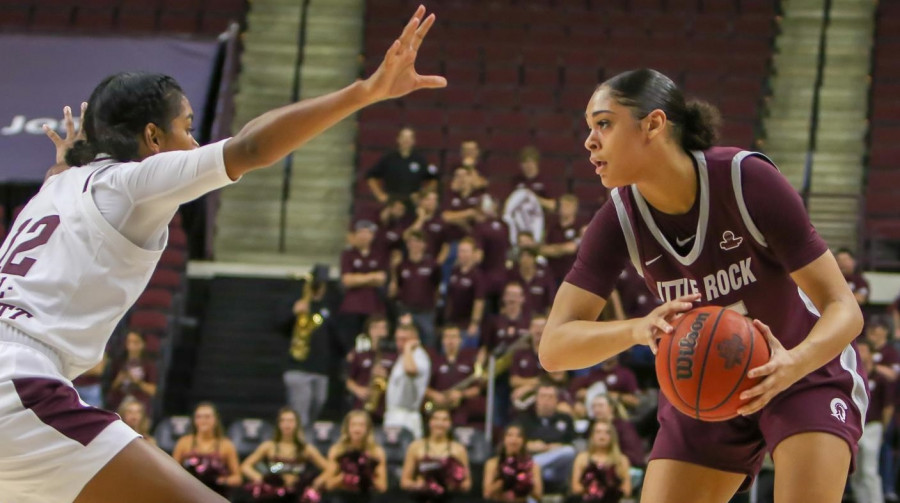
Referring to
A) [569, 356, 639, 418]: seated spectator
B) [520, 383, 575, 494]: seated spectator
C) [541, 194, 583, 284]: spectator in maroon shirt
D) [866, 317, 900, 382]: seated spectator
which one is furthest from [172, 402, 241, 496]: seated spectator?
[866, 317, 900, 382]: seated spectator

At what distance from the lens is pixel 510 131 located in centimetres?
1482

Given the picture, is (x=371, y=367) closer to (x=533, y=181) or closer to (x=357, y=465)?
(x=357, y=465)

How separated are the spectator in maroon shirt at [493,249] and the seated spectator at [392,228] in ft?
2.39

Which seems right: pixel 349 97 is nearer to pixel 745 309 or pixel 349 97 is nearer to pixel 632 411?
pixel 745 309

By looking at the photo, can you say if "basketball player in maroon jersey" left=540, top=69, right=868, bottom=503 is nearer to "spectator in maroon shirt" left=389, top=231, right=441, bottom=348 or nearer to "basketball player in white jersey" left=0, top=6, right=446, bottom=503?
"basketball player in white jersey" left=0, top=6, right=446, bottom=503

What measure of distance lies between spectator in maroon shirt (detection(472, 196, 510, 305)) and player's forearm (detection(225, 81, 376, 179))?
8461 millimetres

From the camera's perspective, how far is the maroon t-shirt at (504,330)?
36.2 ft

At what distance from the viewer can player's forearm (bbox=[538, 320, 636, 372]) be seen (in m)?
3.61

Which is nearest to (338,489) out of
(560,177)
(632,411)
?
(632,411)

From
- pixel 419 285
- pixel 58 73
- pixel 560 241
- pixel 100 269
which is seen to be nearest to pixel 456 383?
pixel 419 285

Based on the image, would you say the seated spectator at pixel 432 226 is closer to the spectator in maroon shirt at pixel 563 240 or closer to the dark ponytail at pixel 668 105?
the spectator in maroon shirt at pixel 563 240

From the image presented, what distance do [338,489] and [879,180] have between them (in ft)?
25.2

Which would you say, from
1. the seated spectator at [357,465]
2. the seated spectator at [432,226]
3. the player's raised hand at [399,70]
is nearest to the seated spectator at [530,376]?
the seated spectator at [357,465]

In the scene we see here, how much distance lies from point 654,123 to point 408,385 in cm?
706
